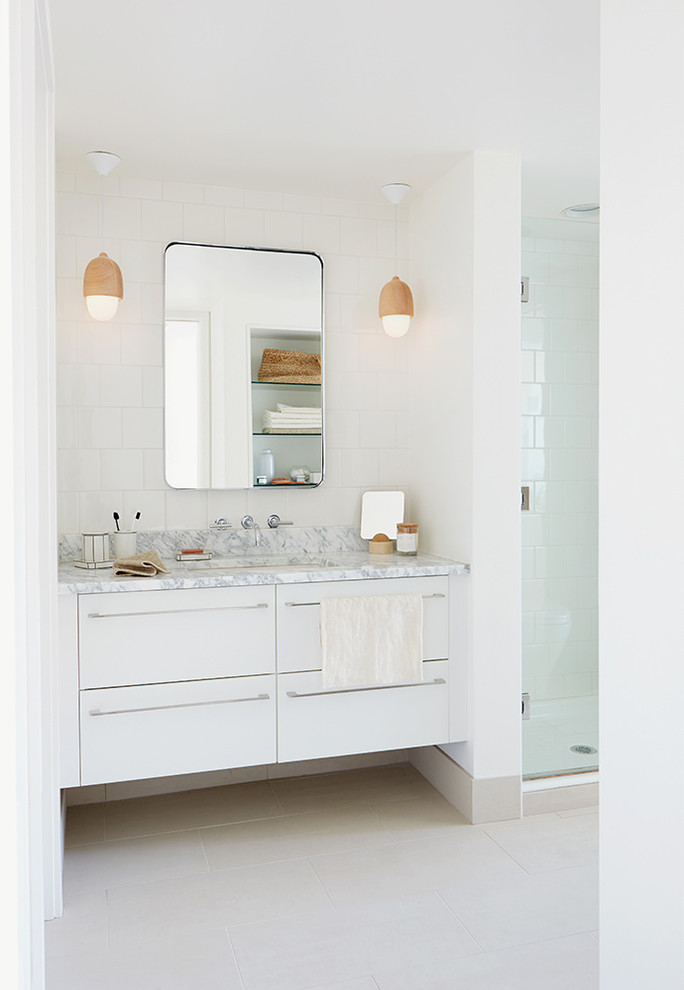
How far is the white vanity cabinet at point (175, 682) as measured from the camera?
2.81 meters

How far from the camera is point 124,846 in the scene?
2.96 meters

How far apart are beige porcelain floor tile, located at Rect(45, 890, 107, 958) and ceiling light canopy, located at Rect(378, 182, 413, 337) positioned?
2.42m

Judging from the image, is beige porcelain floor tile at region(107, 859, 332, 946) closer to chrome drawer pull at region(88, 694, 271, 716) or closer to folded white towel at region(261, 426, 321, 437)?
chrome drawer pull at region(88, 694, 271, 716)

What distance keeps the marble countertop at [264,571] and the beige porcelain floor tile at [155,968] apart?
110 cm

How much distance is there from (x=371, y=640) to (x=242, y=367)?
1.28m

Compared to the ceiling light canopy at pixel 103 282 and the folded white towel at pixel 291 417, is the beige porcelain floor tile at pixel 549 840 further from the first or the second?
the ceiling light canopy at pixel 103 282

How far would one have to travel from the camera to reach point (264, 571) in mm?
3113

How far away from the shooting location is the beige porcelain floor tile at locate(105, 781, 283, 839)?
313 cm
